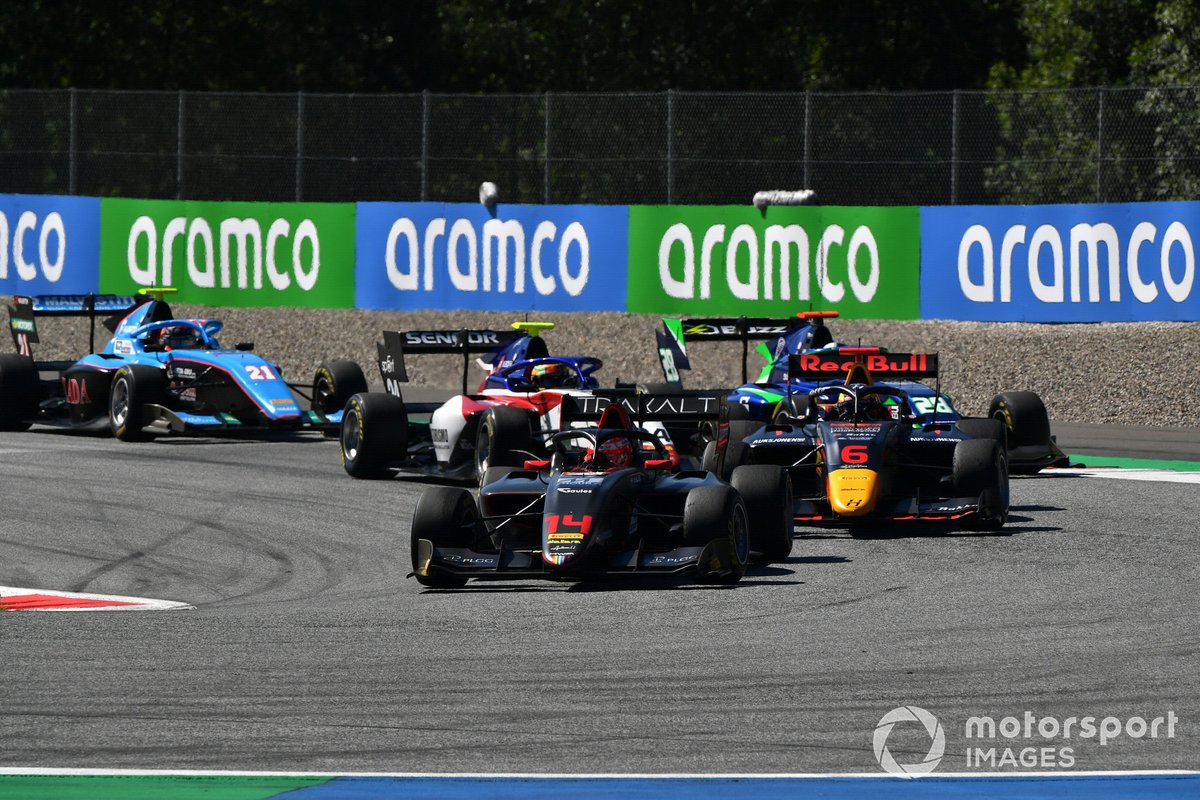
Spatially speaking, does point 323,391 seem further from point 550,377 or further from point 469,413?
point 469,413

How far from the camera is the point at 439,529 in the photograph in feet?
38.9

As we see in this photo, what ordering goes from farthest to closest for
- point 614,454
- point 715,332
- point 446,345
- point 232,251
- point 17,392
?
point 232,251
point 17,392
point 715,332
point 446,345
point 614,454

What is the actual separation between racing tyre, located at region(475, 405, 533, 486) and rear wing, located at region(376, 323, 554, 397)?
1.63m

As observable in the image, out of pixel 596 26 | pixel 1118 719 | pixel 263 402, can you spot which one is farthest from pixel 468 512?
pixel 596 26

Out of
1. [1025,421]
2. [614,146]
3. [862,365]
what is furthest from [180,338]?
[1025,421]

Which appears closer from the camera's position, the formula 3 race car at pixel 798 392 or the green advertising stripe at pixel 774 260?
the formula 3 race car at pixel 798 392

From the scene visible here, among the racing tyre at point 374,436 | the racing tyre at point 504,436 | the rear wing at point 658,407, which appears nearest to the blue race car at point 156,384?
the racing tyre at point 374,436

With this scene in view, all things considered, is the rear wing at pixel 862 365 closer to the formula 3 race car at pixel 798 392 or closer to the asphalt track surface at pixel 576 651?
the formula 3 race car at pixel 798 392

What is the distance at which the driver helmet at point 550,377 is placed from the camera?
17984 millimetres

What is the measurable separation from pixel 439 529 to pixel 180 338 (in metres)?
10.2

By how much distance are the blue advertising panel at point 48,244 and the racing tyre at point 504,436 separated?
12388mm

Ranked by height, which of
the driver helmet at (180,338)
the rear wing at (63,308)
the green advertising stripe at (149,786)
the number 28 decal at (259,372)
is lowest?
the green advertising stripe at (149,786)

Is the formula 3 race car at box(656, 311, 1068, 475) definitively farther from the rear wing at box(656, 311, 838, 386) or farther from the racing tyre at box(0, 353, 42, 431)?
the racing tyre at box(0, 353, 42, 431)

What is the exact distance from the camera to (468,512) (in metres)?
12.1
